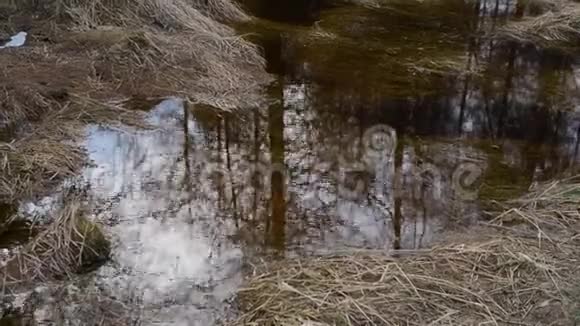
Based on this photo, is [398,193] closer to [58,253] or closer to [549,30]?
[58,253]

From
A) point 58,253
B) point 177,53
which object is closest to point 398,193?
point 58,253

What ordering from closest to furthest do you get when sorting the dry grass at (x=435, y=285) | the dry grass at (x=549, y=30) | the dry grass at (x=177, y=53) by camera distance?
the dry grass at (x=435, y=285) < the dry grass at (x=177, y=53) < the dry grass at (x=549, y=30)

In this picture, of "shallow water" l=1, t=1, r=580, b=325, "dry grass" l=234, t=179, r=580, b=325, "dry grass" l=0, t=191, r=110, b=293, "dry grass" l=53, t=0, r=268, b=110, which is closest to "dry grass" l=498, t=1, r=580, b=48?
"shallow water" l=1, t=1, r=580, b=325

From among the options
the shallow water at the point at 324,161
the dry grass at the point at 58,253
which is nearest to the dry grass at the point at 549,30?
the shallow water at the point at 324,161

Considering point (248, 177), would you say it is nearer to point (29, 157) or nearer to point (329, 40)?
point (29, 157)

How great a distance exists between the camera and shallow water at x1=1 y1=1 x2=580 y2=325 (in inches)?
168

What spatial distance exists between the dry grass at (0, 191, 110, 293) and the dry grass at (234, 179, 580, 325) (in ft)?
2.93

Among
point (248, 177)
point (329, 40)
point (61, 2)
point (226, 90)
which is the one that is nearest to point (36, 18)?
point (61, 2)

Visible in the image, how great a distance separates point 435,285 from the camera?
3703 millimetres

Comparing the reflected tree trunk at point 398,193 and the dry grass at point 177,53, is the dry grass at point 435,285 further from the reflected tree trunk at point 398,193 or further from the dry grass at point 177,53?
the dry grass at point 177,53

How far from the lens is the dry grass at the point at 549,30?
26.7ft

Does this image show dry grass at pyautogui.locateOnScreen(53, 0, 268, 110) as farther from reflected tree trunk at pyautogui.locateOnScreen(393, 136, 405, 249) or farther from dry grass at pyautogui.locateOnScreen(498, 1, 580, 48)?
dry grass at pyautogui.locateOnScreen(498, 1, 580, 48)

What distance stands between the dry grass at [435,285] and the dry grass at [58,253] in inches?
35.2

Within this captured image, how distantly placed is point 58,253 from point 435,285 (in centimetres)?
200
